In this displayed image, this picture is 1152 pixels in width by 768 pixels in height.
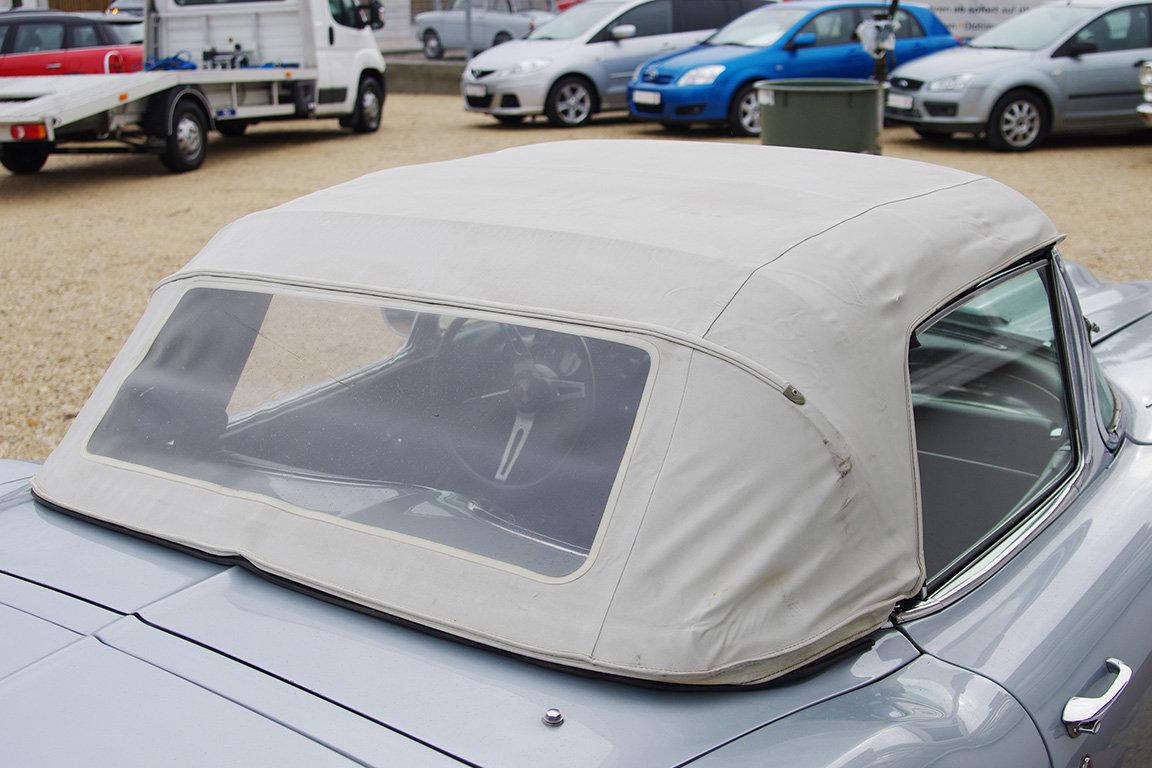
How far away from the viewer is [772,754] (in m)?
1.48

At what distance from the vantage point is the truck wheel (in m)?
11.9

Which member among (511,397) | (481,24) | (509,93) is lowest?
(511,397)

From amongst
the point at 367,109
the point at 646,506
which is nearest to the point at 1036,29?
the point at 367,109

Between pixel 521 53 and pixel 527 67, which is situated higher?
pixel 521 53

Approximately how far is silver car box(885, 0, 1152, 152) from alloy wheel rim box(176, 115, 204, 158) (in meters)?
8.11

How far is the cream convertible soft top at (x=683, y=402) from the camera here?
64.0 inches

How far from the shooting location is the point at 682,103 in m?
13.4

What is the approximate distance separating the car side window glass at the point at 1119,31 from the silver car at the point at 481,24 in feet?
51.7

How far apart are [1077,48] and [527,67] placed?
6.72 meters

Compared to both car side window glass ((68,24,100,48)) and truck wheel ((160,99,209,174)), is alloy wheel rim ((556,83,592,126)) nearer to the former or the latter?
truck wheel ((160,99,209,174))

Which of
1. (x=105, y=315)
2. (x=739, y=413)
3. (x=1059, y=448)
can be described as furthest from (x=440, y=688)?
(x=105, y=315)

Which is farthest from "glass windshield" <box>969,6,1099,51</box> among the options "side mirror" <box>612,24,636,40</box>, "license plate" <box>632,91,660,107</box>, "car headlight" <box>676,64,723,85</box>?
"side mirror" <box>612,24,636,40</box>

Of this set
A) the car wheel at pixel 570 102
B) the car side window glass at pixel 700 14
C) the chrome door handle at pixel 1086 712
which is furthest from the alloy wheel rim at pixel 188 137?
the chrome door handle at pixel 1086 712

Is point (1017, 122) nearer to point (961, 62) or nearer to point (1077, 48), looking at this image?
point (961, 62)
